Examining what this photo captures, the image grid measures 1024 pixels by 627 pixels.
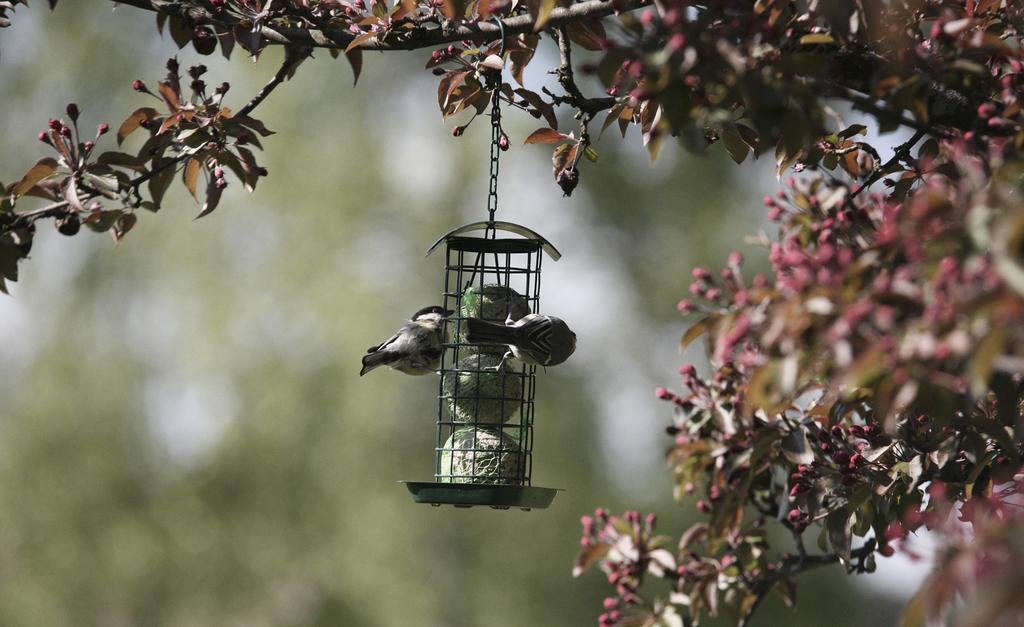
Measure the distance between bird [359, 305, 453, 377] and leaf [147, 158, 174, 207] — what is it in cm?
117

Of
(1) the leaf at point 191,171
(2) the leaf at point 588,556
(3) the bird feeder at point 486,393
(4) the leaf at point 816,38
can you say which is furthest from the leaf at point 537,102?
(2) the leaf at point 588,556

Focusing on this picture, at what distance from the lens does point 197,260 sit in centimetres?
1110

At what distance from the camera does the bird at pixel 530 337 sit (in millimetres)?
3543

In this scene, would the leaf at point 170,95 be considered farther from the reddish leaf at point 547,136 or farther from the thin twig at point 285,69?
the reddish leaf at point 547,136

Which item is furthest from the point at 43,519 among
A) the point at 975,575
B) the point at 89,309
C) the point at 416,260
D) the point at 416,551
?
the point at 975,575

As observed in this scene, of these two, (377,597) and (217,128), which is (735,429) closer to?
(217,128)

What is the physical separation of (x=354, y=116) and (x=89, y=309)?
3.15 meters

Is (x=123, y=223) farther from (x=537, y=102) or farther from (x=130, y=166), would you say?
(x=537, y=102)

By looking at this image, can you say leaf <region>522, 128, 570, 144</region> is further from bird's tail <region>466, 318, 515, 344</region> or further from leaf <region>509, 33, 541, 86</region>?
bird's tail <region>466, 318, 515, 344</region>

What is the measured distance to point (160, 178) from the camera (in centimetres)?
312

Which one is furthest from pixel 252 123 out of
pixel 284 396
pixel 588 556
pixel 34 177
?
pixel 284 396

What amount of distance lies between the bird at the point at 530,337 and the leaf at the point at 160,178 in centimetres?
97

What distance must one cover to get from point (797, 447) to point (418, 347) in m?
1.95

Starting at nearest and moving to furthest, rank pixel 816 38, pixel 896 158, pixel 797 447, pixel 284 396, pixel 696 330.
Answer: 1. pixel 696 330
2. pixel 816 38
3. pixel 797 447
4. pixel 896 158
5. pixel 284 396
